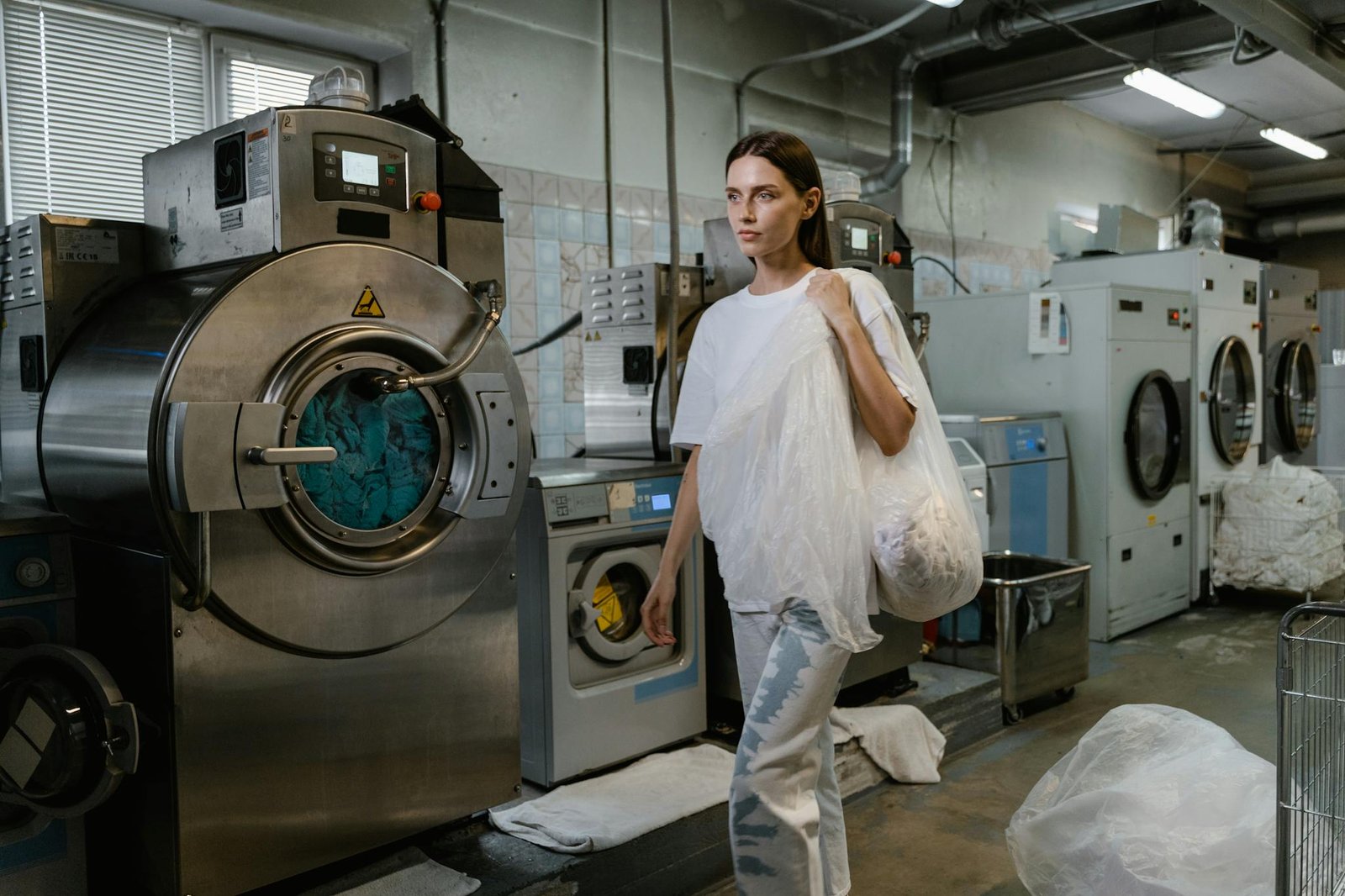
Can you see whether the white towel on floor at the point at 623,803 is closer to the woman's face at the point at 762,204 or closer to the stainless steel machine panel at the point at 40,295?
the woman's face at the point at 762,204

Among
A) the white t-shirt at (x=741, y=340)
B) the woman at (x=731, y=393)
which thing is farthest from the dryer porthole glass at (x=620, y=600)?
the woman at (x=731, y=393)

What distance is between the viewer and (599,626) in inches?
116

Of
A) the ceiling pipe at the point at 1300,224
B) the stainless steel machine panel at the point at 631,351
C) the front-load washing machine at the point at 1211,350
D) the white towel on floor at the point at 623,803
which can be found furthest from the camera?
the ceiling pipe at the point at 1300,224

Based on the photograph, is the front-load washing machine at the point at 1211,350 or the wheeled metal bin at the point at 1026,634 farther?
the front-load washing machine at the point at 1211,350

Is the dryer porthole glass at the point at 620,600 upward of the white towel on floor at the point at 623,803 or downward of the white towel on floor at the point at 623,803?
upward

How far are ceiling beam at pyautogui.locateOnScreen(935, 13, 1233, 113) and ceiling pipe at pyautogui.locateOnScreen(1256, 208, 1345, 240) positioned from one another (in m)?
4.98

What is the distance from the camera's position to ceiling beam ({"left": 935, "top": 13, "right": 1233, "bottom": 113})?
5625 mm

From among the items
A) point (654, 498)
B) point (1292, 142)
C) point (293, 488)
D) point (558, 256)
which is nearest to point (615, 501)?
point (654, 498)

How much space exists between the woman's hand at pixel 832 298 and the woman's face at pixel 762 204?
0.34 ft

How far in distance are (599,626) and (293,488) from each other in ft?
3.64

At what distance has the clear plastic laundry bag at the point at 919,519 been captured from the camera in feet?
5.81

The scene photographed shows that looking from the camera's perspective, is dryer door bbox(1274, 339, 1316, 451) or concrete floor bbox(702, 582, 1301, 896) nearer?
concrete floor bbox(702, 582, 1301, 896)

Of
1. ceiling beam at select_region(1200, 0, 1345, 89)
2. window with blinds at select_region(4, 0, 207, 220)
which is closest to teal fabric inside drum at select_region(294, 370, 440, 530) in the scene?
window with blinds at select_region(4, 0, 207, 220)

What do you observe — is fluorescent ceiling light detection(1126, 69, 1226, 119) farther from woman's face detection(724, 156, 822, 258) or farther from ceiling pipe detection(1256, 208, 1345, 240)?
woman's face detection(724, 156, 822, 258)
